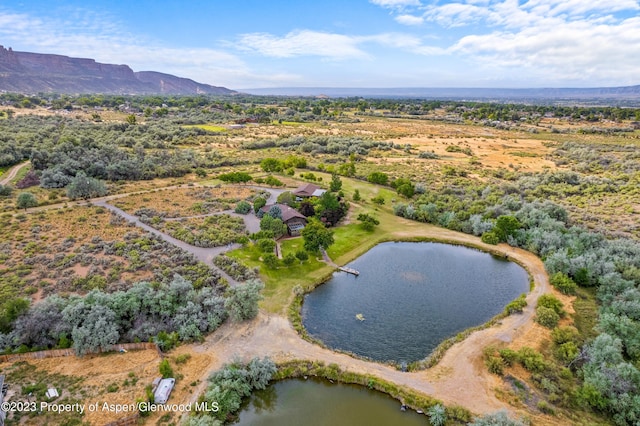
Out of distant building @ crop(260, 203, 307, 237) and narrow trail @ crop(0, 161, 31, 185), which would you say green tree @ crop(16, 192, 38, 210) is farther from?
distant building @ crop(260, 203, 307, 237)

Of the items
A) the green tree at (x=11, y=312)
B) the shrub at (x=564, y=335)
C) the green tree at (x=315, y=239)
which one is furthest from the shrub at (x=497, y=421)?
the green tree at (x=11, y=312)

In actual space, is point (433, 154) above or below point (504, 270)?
above

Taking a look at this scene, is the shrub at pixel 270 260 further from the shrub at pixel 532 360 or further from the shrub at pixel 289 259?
the shrub at pixel 532 360

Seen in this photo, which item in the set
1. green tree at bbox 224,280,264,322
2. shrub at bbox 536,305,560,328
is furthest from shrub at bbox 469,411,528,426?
green tree at bbox 224,280,264,322

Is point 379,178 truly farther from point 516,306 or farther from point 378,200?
point 516,306

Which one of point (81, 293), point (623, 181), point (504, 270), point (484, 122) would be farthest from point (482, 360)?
point (484, 122)

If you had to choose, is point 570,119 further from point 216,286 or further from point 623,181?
point 216,286
